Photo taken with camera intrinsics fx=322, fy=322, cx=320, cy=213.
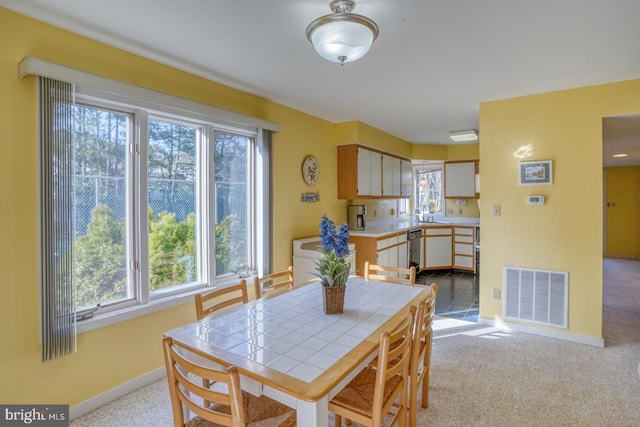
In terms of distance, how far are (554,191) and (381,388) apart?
2.96 metres

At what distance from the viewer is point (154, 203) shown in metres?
2.56

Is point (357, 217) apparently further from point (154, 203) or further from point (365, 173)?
point (154, 203)

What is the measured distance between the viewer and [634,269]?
20.6ft

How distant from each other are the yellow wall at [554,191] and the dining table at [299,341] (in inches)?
73.5

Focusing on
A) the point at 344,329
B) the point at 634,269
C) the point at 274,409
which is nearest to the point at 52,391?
the point at 274,409

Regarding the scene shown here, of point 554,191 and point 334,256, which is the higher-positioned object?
point 554,191

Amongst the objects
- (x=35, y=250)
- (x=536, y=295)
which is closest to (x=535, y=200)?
(x=536, y=295)

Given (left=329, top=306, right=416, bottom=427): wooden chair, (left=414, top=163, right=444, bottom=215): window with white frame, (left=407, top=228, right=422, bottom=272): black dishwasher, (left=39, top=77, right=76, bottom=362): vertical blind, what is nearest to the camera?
(left=329, top=306, right=416, bottom=427): wooden chair

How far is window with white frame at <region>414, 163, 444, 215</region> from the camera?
6.84 m

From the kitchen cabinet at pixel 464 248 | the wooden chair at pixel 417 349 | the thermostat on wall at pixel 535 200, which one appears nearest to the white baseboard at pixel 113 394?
the wooden chair at pixel 417 349

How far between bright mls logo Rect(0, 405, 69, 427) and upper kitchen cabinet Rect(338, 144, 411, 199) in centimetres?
354

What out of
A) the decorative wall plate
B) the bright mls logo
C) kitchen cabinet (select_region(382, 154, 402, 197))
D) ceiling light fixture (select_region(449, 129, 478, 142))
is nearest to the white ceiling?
the decorative wall plate

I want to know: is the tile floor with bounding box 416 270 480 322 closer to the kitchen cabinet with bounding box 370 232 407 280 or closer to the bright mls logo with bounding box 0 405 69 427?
the kitchen cabinet with bounding box 370 232 407 280

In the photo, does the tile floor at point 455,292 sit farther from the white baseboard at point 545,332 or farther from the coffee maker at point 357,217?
the coffee maker at point 357,217
